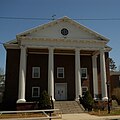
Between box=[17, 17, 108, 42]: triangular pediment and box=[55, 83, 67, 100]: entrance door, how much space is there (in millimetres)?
8213

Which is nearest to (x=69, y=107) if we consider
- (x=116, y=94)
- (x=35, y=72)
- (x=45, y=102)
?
(x=45, y=102)

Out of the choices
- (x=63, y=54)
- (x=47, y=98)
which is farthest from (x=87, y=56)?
(x=47, y=98)

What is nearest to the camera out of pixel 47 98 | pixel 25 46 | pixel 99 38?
pixel 47 98

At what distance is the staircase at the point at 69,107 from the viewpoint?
87.2 ft

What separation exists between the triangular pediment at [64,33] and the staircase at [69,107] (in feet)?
30.6

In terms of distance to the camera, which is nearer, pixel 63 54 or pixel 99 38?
pixel 99 38

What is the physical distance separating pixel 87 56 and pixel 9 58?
12.7 meters

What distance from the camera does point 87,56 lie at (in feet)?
119

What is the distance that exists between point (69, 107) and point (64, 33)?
35.7 ft

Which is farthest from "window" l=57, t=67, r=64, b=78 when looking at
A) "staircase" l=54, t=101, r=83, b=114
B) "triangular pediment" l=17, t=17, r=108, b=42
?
"staircase" l=54, t=101, r=83, b=114

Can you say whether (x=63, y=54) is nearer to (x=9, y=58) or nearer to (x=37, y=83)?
(x=37, y=83)

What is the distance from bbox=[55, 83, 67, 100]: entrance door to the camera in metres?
34.4

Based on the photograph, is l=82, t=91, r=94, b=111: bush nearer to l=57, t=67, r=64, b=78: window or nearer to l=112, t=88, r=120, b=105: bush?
l=57, t=67, r=64, b=78: window

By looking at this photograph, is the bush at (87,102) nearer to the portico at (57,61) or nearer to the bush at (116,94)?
the portico at (57,61)
